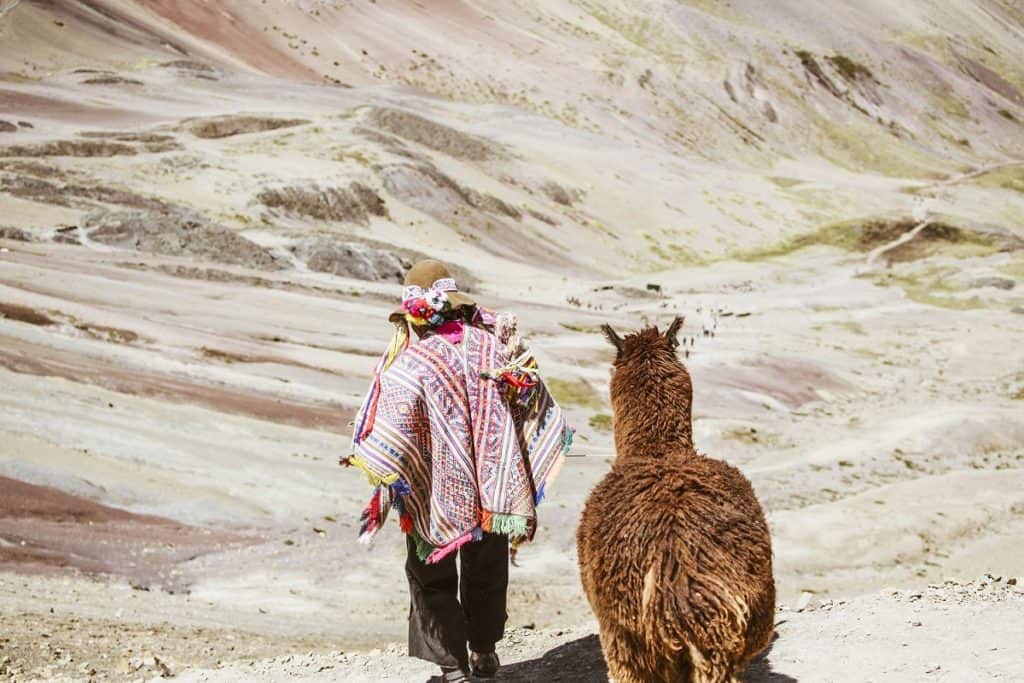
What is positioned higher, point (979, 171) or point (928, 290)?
point (979, 171)

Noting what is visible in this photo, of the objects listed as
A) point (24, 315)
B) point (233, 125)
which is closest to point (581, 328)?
point (24, 315)

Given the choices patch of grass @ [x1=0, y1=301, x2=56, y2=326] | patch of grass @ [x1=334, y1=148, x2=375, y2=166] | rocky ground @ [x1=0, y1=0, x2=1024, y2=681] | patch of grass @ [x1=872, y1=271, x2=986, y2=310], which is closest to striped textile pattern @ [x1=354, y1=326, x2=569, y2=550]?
rocky ground @ [x1=0, y1=0, x2=1024, y2=681]

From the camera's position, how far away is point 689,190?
59.0 metres

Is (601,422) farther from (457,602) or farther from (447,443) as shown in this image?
(447,443)

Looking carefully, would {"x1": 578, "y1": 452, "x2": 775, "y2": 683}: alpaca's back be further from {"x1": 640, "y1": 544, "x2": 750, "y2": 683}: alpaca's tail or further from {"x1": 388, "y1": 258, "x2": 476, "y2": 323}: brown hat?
{"x1": 388, "y1": 258, "x2": 476, "y2": 323}: brown hat

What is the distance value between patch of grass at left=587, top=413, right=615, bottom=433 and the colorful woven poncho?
1415 centimetres

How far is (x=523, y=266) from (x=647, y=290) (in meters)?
5.01

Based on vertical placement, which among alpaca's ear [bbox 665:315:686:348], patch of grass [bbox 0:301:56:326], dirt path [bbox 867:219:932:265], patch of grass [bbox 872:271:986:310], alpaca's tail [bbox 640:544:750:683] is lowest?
patch of grass [bbox 0:301:56:326]

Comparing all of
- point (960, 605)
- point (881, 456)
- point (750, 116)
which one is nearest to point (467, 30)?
point (750, 116)

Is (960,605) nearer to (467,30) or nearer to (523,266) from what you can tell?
(523,266)

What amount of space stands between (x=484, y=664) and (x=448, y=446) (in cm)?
130

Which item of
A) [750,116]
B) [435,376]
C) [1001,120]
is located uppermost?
[1001,120]

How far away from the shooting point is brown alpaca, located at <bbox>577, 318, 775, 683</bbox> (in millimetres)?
4492

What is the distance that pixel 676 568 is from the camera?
14.9ft
